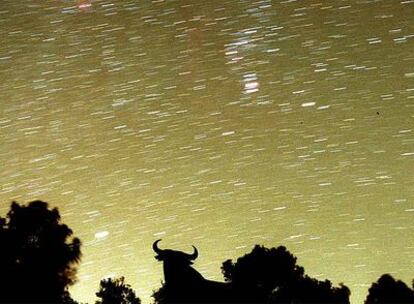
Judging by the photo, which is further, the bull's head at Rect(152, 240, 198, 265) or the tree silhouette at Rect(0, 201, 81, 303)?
the bull's head at Rect(152, 240, 198, 265)

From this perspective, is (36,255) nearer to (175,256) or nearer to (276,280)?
(175,256)

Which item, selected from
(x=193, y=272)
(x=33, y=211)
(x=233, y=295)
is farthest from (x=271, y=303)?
(x=33, y=211)

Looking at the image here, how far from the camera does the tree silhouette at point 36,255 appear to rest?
50.8ft

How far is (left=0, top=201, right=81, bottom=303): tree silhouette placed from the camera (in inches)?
610

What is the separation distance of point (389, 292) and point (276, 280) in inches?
165

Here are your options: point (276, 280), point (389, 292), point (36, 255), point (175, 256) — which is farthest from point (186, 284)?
point (389, 292)

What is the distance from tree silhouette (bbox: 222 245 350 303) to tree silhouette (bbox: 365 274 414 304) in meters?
2.40

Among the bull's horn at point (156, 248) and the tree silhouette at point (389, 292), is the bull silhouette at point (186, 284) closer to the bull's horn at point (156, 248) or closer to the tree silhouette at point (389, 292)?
the bull's horn at point (156, 248)

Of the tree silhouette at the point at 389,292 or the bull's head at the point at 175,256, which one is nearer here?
the tree silhouette at the point at 389,292

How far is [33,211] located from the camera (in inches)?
656

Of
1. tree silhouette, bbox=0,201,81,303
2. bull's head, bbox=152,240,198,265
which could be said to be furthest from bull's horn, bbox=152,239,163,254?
tree silhouette, bbox=0,201,81,303

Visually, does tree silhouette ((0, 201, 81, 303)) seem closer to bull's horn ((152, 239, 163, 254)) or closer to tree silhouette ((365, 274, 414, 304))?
bull's horn ((152, 239, 163, 254))

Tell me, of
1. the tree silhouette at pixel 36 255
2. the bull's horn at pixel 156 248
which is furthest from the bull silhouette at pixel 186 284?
the tree silhouette at pixel 36 255

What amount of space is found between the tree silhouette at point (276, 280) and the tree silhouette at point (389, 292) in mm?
2403
